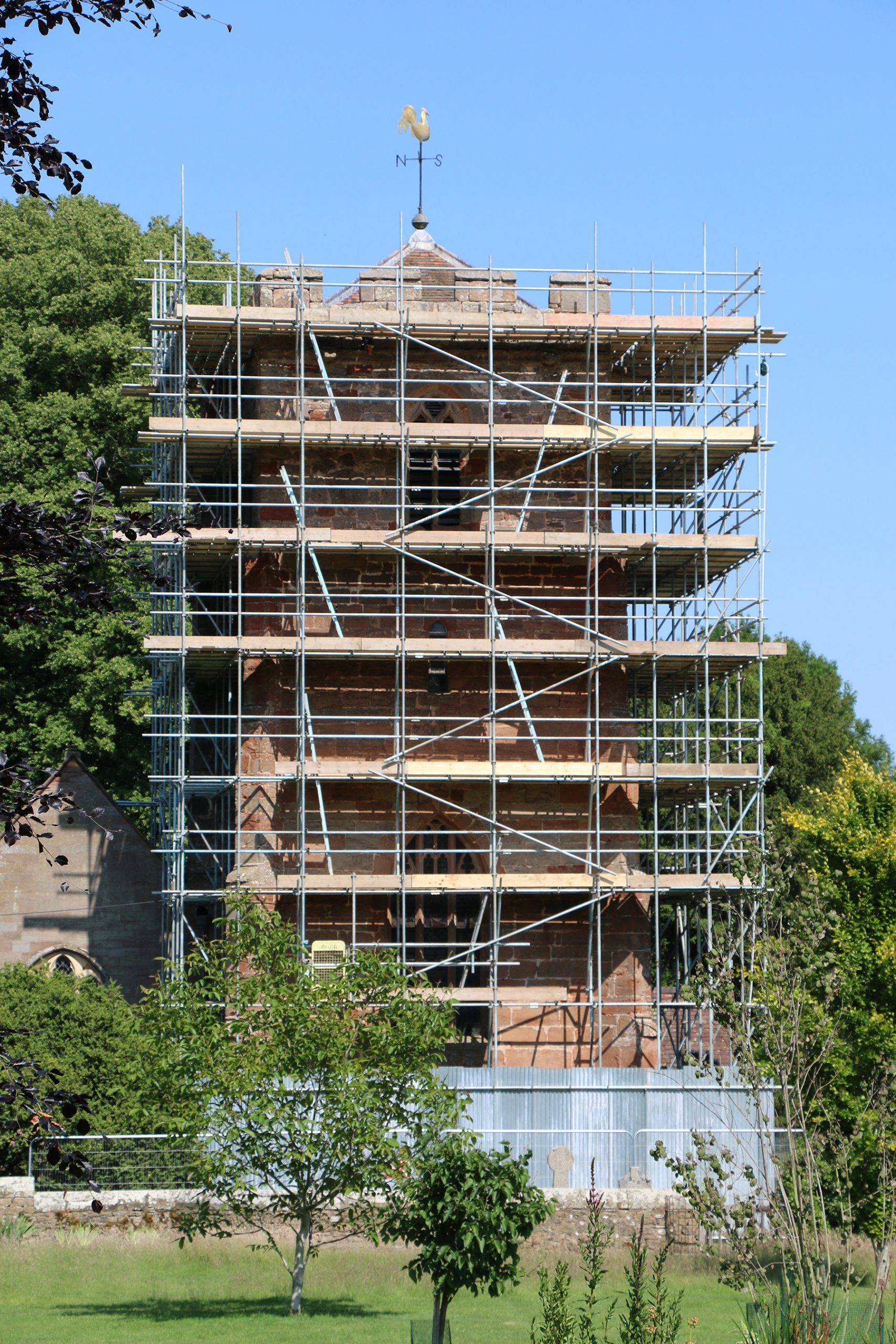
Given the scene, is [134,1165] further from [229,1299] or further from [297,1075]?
[297,1075]

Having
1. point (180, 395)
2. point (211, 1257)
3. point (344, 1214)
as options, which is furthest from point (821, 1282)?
point (180, 395)

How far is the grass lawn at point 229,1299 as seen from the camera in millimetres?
15531

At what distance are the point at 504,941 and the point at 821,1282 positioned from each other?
15.3 meters

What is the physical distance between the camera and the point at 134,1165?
68.5ft

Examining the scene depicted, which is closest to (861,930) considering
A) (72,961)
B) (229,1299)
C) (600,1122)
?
(600,1122)

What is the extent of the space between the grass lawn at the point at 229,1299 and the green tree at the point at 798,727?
829 inches

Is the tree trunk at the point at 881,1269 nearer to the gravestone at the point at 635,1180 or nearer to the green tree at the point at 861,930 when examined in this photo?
the green tree at the point at 861,930

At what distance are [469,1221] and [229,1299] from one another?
5251 millimetres

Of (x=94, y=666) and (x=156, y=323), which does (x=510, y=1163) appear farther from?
(x=94, y=666)

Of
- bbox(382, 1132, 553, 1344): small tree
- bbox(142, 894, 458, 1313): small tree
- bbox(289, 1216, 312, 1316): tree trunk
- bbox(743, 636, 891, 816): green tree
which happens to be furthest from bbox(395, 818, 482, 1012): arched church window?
bbox(743, 636, 891, 816): green tree

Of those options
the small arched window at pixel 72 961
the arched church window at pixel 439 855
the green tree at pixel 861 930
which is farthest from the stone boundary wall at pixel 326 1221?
the small arched window at pixel 72 961

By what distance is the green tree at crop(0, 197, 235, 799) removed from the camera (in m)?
31.9

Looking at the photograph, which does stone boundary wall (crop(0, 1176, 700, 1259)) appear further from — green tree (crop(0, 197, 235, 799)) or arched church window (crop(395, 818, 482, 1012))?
green tree (crop(0, 197, 235, 799))

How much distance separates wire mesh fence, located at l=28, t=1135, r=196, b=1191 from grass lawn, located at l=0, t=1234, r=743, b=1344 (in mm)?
872
